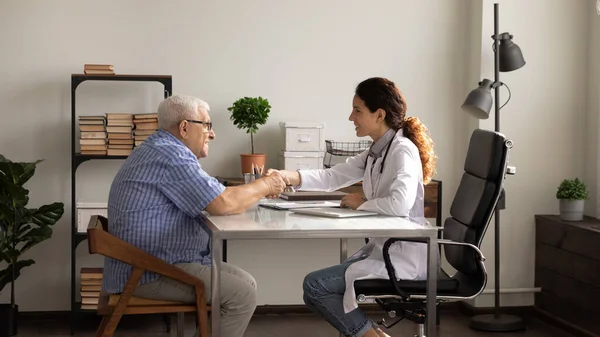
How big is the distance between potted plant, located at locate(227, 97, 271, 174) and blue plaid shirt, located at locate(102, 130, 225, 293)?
149 cm

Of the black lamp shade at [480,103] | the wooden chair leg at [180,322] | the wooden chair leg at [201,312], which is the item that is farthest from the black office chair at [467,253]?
the black lamp shade at [480,103]

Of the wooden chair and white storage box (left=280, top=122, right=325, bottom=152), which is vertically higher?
white storage box (left=280, top=122, right=325, bottom=152)

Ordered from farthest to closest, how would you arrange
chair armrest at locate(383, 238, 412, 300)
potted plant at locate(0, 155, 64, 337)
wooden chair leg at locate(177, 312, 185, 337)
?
potted plant at locate(0, 155, 64, 337)
wooden chair leg at locate(177, 312, 185, 337)
chair armrest at locate(383, 238, 412, 300)

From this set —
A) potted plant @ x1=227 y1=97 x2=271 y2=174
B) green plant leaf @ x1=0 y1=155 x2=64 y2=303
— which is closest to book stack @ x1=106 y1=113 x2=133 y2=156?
green plant leaf @ x1=0 y1=155 x2=64 y2=303

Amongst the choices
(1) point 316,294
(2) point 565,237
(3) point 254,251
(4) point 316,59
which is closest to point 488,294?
(2) point 565,237

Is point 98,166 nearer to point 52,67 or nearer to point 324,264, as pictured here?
point 52,67

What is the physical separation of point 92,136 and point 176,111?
4.66 feet

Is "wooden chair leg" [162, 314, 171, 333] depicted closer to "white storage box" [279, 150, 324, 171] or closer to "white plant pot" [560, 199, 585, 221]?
"white storage box" [279, 150, 324, 171]

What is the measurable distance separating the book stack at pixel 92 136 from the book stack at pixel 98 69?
0.25 m

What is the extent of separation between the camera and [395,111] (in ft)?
12.3

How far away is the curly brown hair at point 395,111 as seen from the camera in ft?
12.2

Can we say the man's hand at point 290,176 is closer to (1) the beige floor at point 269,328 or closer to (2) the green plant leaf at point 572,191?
(1) the beige floor at point 269,328

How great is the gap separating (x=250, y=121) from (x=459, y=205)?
155 centimetres

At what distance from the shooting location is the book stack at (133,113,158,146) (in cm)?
481
